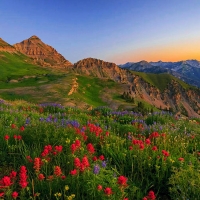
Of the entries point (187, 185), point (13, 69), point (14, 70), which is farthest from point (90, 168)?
point (13, 69)

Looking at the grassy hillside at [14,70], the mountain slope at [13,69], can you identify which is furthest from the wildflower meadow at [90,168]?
the grassy hillside at [14,70]

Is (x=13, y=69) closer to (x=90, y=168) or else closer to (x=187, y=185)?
(x=90, y=168)

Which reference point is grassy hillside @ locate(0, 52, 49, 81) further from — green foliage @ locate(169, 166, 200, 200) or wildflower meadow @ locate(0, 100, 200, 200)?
green foliage @ locate(169, 166, 200, 200)

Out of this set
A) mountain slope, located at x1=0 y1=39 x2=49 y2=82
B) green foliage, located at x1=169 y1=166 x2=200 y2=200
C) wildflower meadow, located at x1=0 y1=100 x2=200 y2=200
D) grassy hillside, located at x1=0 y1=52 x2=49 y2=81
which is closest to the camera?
wildflower meadow, located at x1=0 y1=100 x2=200 y2=200

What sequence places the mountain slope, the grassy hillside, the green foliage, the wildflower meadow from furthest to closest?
the grassy hillside
the mountain slope
the green foliage
the wildflower meadow

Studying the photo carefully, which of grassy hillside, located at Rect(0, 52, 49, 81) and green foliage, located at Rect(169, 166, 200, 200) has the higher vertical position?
grassy hillside, located at Rect(0, 52, 49, 81)

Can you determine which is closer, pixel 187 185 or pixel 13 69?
pixel 187 185

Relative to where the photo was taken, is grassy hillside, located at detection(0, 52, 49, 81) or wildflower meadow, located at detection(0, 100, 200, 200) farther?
grassy hillside, located at detection(0, 52, 49, 81)

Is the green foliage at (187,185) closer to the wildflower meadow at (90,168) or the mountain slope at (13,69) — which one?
the wildflower meadow at (90,168)

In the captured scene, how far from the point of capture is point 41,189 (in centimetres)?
401

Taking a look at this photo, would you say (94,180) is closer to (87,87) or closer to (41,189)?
(41,189)

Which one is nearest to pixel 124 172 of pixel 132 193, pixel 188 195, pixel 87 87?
pixel 132 193

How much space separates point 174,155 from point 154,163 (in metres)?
0.75

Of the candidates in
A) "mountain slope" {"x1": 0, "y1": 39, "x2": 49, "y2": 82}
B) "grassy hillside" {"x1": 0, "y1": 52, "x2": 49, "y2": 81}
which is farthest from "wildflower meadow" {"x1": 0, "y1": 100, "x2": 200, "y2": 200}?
"grassy hillside" {"x1": 0, "y1": 52, "x2": 49, "y2": 81}
